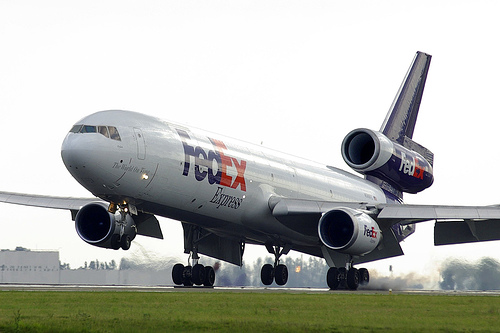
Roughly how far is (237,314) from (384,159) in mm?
22050

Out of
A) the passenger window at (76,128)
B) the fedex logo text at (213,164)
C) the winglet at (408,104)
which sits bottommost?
the fedex logo text at (213,164)

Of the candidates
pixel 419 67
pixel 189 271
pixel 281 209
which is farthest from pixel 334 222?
pixel 419 67

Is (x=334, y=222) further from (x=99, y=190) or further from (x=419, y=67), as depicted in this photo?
(x=419, y=67)

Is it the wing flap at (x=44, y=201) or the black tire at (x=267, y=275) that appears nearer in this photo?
the wing flap at (x=44, y=201)

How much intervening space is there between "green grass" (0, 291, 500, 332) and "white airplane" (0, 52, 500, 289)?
6.62 m

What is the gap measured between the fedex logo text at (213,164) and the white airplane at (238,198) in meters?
0.04

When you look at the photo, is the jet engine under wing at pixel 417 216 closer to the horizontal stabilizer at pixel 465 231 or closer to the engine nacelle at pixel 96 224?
the horizontal stabilizer at pixel 465 231

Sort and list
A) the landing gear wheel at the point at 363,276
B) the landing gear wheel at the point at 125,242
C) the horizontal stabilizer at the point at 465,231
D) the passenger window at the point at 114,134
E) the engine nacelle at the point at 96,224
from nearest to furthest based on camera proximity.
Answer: the passenger window at the point at 114,134, the landing gear wheel at the point at 125,242, the engine nacelle at the point at 96,224, the horizontal stabilizer at the point at 465,231, the landing gear wheel at the point at 363,276

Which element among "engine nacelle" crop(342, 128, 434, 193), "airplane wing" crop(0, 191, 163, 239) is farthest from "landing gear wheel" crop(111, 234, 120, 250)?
"engine nacelle" crop(342, 128, 434, 193)

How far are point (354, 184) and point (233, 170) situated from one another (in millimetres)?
9614

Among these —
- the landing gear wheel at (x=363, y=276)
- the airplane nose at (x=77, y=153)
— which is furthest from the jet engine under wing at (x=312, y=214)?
the airplane nose at (x=77, y=153)

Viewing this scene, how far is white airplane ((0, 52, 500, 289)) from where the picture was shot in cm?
2520

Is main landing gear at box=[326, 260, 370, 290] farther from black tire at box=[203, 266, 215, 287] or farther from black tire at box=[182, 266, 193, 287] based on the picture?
black tire at box=[182, 266, 193, 287]

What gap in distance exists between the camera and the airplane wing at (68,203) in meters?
31.1
